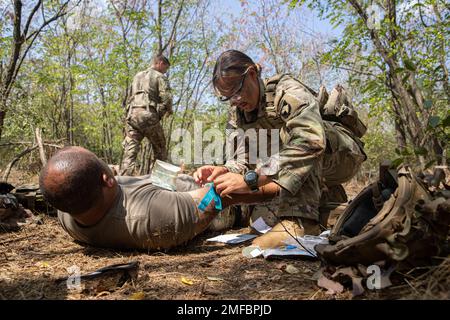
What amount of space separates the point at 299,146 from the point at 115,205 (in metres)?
1.15

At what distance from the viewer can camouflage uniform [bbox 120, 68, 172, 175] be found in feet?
22.4

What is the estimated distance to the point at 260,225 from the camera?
9.42ft

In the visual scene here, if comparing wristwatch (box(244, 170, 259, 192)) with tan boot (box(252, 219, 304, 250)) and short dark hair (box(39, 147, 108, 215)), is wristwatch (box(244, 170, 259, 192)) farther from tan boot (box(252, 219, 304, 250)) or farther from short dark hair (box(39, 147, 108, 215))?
short dark hair (box(39, 147, 108, 215))

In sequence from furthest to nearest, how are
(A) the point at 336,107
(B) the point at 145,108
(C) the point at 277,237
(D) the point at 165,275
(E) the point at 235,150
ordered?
(B) the point at 145,108
(E) the point at 235,150
(A) the point at 336,107
(C) the point at 277,237
(D) the point at 165,275

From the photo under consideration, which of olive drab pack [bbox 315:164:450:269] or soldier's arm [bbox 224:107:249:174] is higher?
soldier's arm [bbox 224:107:249:174]

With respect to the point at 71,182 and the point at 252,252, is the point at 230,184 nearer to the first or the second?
the point at 252,252

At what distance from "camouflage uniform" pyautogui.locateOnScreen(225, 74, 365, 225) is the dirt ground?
484mm

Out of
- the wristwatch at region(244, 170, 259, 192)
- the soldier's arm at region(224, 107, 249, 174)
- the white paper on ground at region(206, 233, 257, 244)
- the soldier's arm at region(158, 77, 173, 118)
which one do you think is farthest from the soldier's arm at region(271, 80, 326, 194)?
the soldier's arm at region(158, 77, 173, 118)

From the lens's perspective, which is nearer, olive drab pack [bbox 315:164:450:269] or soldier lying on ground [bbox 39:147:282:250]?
olive drab pack [bbox 315:164:450:269]

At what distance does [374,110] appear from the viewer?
600 cm

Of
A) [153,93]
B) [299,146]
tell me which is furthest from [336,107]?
[153,93]

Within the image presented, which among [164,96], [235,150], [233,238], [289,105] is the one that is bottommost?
[233,238]

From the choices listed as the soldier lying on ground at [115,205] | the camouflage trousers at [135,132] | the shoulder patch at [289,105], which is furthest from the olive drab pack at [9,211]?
the camouflage trousers at [135,132]
